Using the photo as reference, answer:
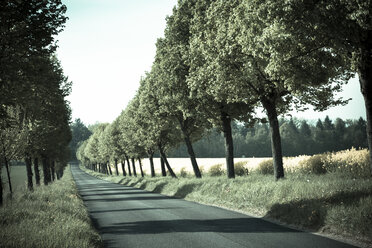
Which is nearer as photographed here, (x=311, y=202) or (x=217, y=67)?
(x=311, y=202)

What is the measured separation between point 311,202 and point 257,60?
23.2 feet

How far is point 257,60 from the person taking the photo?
610 inches

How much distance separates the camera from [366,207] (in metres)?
9.11

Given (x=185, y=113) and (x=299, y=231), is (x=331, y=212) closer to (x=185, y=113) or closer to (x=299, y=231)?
(x=299, y=231)

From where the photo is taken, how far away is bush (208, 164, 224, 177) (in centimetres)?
3844

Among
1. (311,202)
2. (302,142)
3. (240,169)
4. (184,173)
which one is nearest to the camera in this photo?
(311,202)

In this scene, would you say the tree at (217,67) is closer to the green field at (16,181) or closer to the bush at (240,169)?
the bush at (240,169)

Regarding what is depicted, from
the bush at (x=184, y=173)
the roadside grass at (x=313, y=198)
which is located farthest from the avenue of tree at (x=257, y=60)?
the bush at (x=184, y=173)

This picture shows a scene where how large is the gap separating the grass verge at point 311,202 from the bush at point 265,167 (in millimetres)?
11442

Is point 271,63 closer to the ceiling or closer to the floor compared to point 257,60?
closer to the floor

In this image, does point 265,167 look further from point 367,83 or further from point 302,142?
point 302,142

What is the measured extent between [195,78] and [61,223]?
12.0 metres

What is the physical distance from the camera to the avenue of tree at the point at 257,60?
32.9ft

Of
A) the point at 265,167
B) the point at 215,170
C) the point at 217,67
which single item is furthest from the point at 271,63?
the point at 215,170
